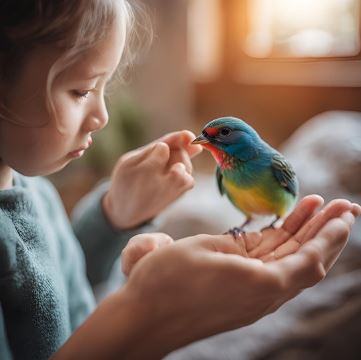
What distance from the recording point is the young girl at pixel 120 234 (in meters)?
0.37

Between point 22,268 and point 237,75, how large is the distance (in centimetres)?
57

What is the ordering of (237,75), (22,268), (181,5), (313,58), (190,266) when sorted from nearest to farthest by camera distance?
(190,266) → (22,268) → (313,58) → (237,75) → (181,5)

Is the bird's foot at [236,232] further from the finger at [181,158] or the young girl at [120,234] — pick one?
the finger at [181,158]

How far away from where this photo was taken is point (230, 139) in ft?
1.34

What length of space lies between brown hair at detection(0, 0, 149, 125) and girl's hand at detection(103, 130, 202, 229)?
16 cm

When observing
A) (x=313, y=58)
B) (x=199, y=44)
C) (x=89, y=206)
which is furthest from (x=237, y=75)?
(x=89, y=206)

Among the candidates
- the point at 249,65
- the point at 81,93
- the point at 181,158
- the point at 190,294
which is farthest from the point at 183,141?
the point at 249,65

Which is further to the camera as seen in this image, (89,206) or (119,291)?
(89,206)

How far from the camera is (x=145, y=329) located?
0.37m

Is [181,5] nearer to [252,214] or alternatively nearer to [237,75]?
[237,75]

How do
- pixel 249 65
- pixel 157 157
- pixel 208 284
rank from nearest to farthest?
pixel 208 284
pixel 157 157
pixel 249 65

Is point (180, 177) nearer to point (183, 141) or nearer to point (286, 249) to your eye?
point (183, 141)

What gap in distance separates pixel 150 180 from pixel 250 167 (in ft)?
0.72

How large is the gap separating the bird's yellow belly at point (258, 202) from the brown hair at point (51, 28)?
0.66 feet
